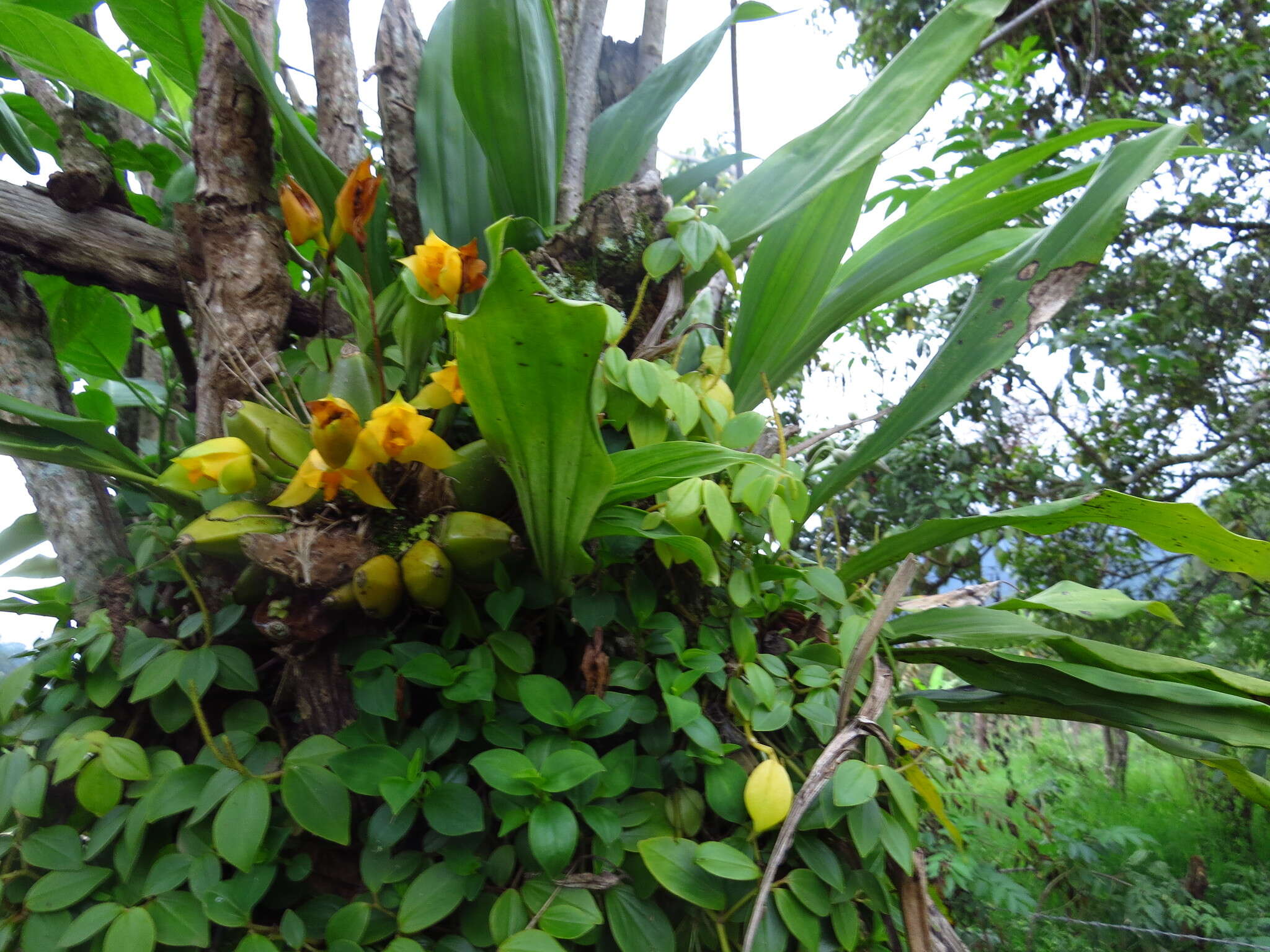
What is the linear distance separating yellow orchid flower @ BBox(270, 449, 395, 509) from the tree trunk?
1841mm

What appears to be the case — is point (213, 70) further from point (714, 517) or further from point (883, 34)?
point (883, 34)

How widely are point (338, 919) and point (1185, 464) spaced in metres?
1.92

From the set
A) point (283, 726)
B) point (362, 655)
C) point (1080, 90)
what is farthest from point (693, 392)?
point (1080, 90)

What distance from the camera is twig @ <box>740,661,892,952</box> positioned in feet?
1.50

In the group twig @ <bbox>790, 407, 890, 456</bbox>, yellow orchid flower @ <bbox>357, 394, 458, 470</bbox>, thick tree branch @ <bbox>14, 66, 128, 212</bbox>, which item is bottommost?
yellow orchid flower @ <bbox>357, 394, 458, 470</bbox>

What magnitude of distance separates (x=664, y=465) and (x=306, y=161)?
0.46 metres

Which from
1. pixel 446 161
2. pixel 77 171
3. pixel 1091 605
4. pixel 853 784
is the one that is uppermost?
pixel 446 161

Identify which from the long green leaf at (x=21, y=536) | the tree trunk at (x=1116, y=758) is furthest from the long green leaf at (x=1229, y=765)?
the tree trunk at (x=1116, y=758)

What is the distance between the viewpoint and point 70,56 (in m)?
0.73

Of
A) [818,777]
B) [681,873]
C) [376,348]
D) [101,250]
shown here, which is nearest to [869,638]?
[818,777]

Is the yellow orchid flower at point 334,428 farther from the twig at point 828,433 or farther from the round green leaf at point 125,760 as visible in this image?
the twig at point 828,433

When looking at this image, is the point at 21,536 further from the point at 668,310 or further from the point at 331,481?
the point at 668,310

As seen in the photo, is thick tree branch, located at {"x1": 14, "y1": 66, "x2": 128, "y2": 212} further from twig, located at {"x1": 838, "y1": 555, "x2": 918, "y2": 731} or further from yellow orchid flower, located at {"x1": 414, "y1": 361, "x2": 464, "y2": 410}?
twig, located at {"x1": 838, "y1": 555, "x2": 918, "y2": 731}

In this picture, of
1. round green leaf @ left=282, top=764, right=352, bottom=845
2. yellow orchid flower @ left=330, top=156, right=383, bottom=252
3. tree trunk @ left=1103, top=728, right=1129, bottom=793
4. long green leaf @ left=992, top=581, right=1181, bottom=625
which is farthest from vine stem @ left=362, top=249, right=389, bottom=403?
tree trunk @ left=1103, top=728, right=1129, bottom=793
